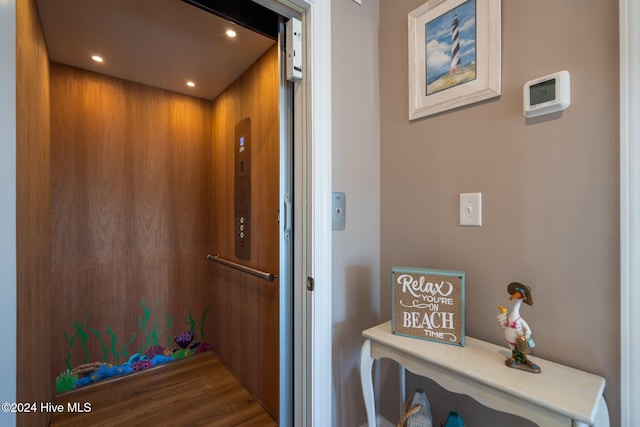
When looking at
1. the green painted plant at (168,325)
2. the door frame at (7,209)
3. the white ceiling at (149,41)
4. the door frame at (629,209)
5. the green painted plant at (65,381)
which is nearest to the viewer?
the door frame at (7,209)

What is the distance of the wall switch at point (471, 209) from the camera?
45.1 inches

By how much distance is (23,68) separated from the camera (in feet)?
3.49

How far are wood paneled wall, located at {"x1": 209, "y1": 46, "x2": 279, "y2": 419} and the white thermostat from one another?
3.81 feet

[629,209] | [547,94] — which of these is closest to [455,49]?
[547,94]

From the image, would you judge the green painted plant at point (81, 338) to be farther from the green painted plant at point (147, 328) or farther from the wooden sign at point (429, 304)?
the wooden sign at point (429, 304)

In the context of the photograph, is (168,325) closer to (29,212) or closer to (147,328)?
(147,328)

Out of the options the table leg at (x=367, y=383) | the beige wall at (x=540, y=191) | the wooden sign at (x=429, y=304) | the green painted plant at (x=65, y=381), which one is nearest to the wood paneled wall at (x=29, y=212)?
the green painted plant at (x=65, y=381)

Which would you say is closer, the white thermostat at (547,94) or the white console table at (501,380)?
the white console table at (501,380)

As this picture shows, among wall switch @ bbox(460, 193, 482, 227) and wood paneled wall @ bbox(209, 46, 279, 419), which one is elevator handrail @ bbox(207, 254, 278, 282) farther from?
wall switch @ bbox(460, 193, 482, 227)

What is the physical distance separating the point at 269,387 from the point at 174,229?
1.53 metres

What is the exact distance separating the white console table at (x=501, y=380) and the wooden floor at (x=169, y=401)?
114 centimetres

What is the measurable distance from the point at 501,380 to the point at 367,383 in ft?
1.62

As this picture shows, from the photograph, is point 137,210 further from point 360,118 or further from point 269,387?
point 360,118

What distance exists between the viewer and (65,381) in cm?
204
